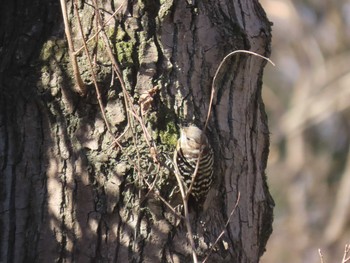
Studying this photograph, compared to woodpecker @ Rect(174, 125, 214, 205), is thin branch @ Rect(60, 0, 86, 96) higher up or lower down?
higher up

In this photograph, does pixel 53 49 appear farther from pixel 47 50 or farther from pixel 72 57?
pixel 72 57

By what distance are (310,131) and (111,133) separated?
862cm

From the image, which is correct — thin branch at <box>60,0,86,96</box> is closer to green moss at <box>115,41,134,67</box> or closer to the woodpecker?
green moss at <box>115,41,134,67</box>

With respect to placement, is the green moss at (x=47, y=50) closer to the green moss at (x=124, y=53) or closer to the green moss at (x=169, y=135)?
the green moss at (x=124, y=53)

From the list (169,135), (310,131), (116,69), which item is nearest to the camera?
(116,69)

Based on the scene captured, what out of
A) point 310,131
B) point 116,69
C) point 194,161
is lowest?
point 194,161

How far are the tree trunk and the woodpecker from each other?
0.03 metres

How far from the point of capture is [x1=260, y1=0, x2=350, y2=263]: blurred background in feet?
32.8

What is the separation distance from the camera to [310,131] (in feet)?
35.2

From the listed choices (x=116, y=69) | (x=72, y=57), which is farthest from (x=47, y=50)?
(x=116, y=69)

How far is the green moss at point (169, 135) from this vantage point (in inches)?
94.4

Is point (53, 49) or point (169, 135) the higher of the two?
point (53, 49)

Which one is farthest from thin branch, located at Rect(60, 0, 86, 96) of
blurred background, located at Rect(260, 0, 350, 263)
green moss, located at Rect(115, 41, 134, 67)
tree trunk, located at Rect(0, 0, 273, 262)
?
blurred background, located at Rect(260, 0, 350, 263)

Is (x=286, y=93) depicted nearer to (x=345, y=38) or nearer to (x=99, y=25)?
(x=345, y=38)
